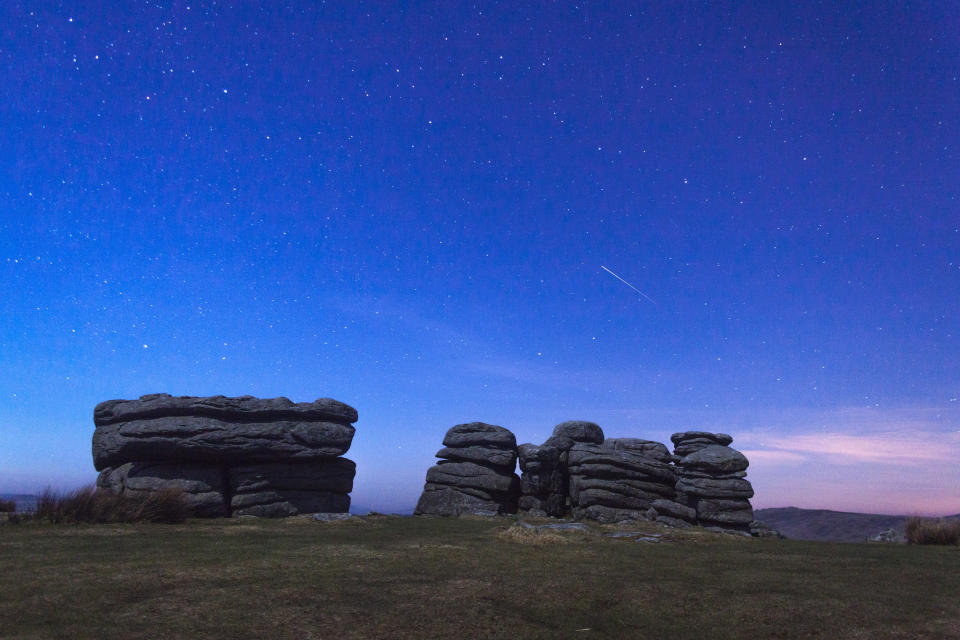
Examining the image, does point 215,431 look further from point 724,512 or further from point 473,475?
point 724,512

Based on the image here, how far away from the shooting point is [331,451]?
28.3 metres

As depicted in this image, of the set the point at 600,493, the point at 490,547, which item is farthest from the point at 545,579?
the point at 600,493

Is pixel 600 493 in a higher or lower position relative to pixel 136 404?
lower

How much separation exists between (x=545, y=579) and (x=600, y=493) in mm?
19602

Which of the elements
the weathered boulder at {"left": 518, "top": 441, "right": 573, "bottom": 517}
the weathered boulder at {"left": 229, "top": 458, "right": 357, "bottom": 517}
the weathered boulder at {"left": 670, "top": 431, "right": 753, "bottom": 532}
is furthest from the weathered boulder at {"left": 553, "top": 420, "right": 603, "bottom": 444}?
the weathered boulder at {"left": 229, "top": 458, "right": 357, "bottom": 517}

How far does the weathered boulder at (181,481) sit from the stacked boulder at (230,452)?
40mm

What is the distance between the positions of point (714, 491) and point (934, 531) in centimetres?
944

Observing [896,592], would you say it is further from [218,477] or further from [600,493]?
[218,477]

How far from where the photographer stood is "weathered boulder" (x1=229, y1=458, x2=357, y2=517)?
87.4 ft

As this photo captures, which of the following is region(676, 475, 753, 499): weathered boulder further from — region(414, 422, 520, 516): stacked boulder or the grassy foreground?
the grassy foreground

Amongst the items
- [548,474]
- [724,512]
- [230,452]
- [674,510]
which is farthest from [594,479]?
[230,452]

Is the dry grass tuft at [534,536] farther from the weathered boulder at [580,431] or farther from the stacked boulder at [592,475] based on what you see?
the weathered boulder at [580,431]

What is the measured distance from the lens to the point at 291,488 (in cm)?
2784

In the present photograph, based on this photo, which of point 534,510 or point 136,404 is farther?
point 534,510
